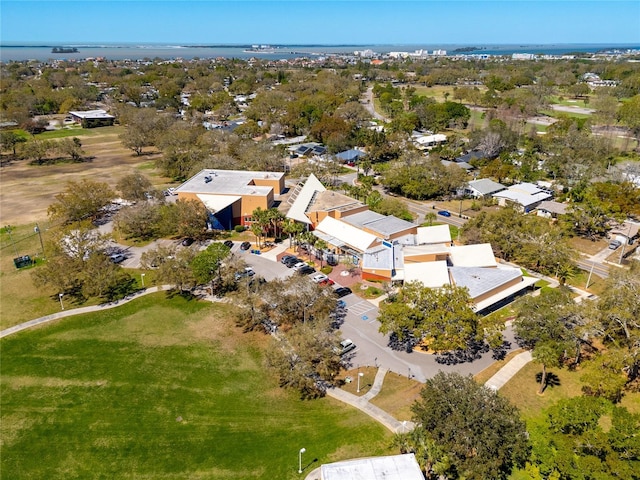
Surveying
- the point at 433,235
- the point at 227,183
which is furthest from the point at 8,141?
the point at 433,235

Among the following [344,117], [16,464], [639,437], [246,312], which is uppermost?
[344,117]

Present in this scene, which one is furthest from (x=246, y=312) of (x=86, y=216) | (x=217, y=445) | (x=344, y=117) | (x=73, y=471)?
(x=344, y=117)

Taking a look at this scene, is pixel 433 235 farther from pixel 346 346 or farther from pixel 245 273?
pixel 245 273

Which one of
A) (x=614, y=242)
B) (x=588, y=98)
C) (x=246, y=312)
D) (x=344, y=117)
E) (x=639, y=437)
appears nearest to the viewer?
(x=639, y=437)

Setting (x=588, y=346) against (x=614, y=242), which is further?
(x=614, y=242)

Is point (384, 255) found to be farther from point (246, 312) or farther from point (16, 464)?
point (16, 464)

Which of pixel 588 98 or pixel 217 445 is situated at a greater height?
pixel 588 98

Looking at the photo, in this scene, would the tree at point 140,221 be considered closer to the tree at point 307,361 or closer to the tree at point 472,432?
the tree at point 307,361

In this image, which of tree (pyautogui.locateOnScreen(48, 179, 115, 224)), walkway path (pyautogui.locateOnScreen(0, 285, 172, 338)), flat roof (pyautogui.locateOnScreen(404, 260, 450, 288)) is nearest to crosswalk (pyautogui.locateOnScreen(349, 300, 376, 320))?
flat roof (pyautogui.locateOnScreen(404, 260, 450, 288))
